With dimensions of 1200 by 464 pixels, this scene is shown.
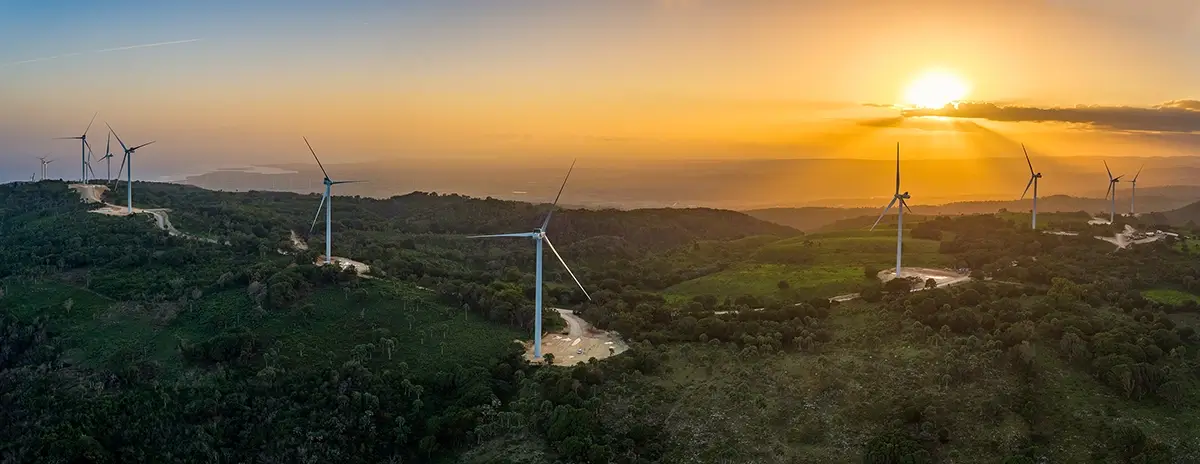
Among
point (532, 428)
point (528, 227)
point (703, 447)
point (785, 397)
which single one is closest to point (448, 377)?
point (532, 428)

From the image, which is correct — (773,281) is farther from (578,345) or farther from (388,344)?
(388,344)

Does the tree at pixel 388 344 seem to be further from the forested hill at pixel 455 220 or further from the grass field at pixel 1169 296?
the grass field at pixel 1169 296

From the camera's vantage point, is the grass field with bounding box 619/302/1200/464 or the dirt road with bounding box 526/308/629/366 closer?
the grass field with bounding box 619/302/1200/464

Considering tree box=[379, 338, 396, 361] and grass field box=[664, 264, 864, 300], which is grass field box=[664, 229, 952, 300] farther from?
tree box=[379, 338, 396, 361]

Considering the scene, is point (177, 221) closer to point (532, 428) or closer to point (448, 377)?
point (448, 377)


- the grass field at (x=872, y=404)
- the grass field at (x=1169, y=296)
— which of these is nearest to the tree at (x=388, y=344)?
the grass field at (x=872, y=404)

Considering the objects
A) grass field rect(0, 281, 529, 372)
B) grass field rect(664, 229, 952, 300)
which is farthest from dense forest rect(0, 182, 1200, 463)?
grass field rect(664, 229, 952, 300)
